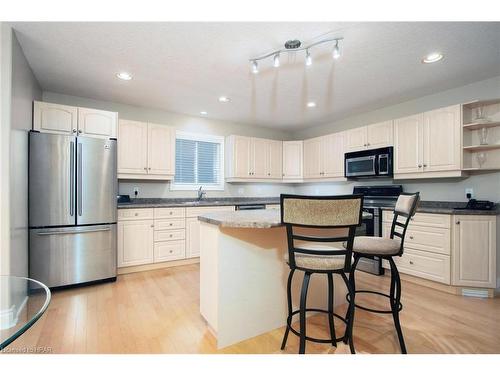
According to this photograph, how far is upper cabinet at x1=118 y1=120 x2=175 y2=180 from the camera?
3434mm

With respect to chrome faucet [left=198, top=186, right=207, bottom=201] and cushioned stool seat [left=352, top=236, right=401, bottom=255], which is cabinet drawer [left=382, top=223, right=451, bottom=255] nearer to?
cushioned stool seat [left=352, top=236, right=401, bottom=255]

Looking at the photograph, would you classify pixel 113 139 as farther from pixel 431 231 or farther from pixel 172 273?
pixel 431 231

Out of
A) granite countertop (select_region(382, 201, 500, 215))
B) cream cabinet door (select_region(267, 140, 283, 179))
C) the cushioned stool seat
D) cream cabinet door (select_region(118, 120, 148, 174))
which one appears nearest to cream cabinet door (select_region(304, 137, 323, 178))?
cream cabinet door (select_region(267, 140, 283, 179))

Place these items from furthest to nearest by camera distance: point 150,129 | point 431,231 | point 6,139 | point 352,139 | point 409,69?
point 352,139, point 150,129, point 431,231, point 409,69, point 6,139

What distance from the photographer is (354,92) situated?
3.21m

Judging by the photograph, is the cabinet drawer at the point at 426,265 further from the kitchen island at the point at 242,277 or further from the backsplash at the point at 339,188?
the kitchen island at the point at 242,277

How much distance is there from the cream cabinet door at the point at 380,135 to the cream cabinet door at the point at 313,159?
1.00 metres

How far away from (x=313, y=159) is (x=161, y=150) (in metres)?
2.87

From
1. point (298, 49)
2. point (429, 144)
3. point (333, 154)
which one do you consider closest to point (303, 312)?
point (298, 49)

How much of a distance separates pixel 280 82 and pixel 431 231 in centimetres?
255

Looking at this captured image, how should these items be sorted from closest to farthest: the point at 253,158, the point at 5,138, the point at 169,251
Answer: the point at 5,138 → the point at 169,251 → the point at 253,158

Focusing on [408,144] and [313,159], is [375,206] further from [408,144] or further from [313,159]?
[313,159]

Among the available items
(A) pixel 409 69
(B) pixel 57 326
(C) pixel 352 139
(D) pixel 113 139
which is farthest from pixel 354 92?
(B) pixel 57 326

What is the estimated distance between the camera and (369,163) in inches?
145
